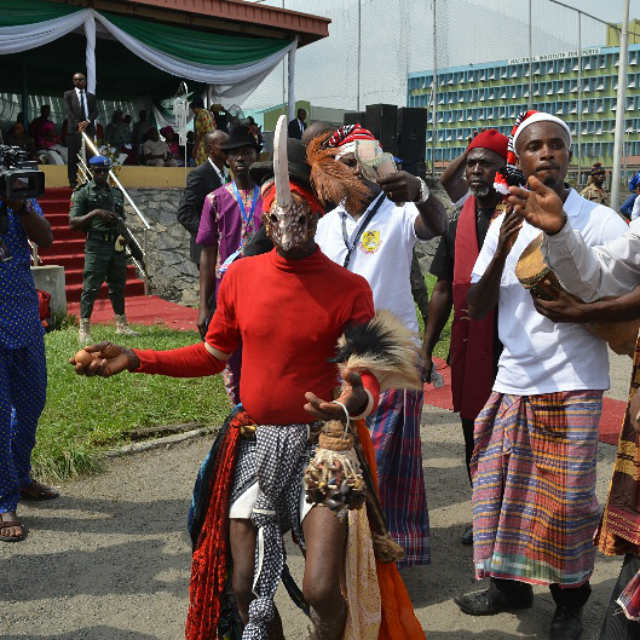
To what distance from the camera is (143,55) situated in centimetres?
1628

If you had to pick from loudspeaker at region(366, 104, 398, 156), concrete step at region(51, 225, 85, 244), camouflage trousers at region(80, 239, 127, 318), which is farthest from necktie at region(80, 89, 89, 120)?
camouflage trousers at region(80, 239, 127, 318)

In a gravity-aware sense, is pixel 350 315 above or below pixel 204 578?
above

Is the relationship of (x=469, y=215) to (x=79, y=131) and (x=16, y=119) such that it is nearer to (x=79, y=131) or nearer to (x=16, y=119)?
(x=79, y=131)

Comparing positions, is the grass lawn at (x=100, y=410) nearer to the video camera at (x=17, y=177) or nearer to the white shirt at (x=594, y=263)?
the video camera at (x=17, y=177)

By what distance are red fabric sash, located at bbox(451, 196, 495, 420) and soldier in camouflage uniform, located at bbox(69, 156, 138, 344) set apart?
5.74 m

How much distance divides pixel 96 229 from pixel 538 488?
22.6 feet

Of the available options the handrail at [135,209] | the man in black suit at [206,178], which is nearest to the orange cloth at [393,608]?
the man in black suit at [206,178]

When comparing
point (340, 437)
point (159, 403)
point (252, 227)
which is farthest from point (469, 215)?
point (159, 403)

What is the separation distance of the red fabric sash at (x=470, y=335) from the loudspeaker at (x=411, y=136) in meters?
11.7

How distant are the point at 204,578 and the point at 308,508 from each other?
0.49m

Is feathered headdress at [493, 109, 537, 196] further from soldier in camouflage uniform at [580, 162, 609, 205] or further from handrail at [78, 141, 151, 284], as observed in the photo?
soldier in camouflage uniform at [580, 162, 609, 205]

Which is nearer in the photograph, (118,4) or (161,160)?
(118,4)

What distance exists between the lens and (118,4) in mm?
15734

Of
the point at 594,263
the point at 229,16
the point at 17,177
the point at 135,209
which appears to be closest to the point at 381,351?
the point at 594,263
